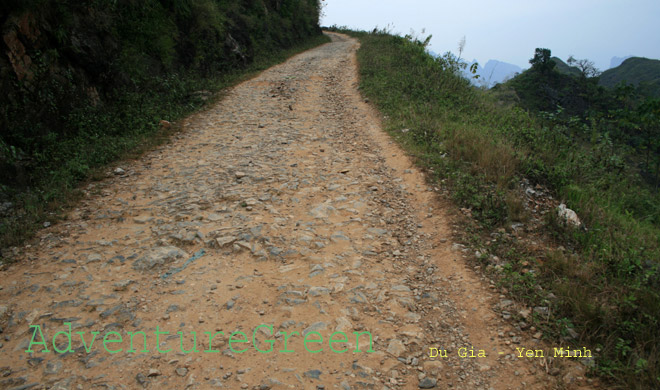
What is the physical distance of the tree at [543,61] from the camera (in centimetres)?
2474

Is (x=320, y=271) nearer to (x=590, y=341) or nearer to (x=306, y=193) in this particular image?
(x=306, y=193)

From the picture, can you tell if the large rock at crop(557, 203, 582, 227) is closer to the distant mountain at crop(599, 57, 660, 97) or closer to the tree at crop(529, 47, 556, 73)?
the tree at crop(529, 47, 556, 73)

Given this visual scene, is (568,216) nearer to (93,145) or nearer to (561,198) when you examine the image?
(561,198)

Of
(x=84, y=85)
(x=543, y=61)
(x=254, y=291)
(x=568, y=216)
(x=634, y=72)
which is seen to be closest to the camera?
(x=254, y=291)

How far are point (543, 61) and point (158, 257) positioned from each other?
2846cm

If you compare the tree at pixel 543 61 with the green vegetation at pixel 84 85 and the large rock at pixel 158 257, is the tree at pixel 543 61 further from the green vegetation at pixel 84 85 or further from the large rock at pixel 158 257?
the large rock at pixel 158 257

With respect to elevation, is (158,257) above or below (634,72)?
below

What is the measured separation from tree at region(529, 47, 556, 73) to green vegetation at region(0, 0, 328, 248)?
2223cm

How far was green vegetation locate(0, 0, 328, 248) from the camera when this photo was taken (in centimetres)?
572

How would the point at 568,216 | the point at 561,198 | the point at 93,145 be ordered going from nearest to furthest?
the point at 568,216, the point at 561,198, the point at 93,145

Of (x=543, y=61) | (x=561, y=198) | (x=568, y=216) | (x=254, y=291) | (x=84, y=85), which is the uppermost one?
(x=543, y=61)

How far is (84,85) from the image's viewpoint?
8000 millimetres

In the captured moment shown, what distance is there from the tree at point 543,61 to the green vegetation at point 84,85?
22.2 metres

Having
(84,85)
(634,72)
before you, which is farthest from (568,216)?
(634,72)
